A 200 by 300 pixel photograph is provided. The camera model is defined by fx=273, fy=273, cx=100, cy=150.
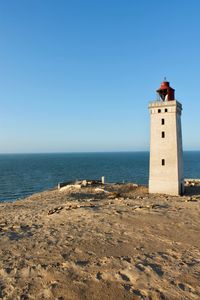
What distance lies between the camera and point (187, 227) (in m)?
13.4

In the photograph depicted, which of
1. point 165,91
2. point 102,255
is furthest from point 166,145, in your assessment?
point 102,255

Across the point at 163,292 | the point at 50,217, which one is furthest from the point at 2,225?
the point at 163,292

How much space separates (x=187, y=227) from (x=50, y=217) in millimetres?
7670

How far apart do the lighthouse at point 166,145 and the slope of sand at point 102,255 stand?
13589mm

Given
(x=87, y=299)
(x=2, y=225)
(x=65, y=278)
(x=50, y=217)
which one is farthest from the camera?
(x=50, y=217)

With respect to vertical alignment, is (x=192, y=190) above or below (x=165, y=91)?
below

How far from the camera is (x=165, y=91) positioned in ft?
102

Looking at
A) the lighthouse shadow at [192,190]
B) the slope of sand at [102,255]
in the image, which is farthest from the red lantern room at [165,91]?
the slope of sand at [102,255]

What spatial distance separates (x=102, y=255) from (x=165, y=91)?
2486 cm

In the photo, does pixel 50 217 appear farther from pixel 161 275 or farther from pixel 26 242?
pixel 161 275

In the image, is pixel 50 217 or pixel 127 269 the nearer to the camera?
pixel 127 269

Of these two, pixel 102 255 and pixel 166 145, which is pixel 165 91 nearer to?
pixel 166 145

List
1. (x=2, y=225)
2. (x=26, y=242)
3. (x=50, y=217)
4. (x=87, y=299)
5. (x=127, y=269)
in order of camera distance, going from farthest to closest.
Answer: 1. (x=50, y=217)
2. (x=2, y=225)
3. (x=26, y=242)
4. (x=127, y=269)
5. (x=87, y=299)

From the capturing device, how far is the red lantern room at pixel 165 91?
3067 cm
